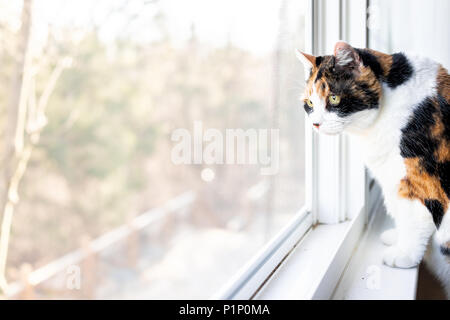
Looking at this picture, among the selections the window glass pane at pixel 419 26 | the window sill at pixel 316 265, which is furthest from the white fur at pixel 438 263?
the window glass pane at pixel 419 26

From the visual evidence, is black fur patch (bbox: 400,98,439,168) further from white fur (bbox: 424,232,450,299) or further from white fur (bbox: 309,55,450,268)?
white fur (bbox: 424,232,450,299)

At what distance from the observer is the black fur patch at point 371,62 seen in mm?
686

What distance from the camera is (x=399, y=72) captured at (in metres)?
0.69

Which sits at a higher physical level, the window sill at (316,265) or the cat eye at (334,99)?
the cat eye at (334,99)

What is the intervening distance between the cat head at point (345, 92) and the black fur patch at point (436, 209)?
18cm

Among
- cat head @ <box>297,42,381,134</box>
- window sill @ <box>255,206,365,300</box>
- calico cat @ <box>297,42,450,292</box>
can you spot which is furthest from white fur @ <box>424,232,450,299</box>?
cat head @ <box>297,42,381,134</box>

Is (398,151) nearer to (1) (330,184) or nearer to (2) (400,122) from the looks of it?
(2) (400,122)

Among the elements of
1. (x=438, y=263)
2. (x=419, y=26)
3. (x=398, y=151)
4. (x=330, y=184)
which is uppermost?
(x=419, y=26)

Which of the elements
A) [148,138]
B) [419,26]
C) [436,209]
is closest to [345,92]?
[436,209]

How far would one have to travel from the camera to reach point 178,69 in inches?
78.9

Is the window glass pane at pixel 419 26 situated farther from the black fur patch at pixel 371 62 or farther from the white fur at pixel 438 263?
the white fur at pixel 438 263

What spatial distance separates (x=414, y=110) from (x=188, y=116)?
139cm

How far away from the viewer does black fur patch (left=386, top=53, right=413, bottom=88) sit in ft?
2.25

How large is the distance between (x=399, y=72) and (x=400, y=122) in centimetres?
10
